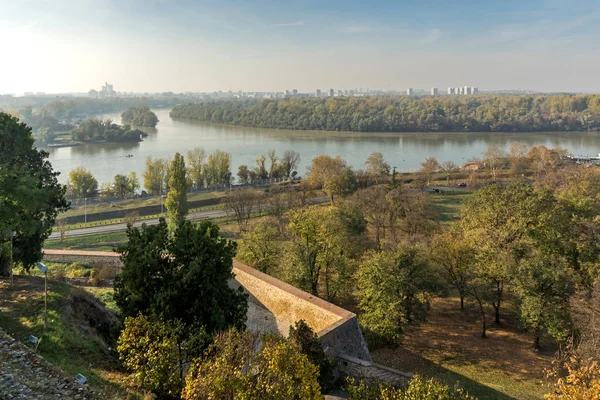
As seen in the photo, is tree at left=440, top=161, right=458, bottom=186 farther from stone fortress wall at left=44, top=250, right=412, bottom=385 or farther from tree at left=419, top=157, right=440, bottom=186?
stone fortress wall at left=44, top=250, right=412, bottom=385

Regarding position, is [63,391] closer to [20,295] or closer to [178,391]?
[178,391]

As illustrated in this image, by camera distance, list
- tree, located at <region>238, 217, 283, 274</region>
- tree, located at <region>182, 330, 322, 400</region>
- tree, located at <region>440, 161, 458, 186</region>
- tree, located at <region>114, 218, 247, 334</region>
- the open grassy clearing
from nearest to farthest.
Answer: tree, located at <region>182, 330, 322, 400</region> < tree, located at <region>114, 218, 247, 334</region> < tree, located at <region>238, 217, 283, 274</region> < the open grassy clearing < tree, located at <region>440, 161, 458, 186</region>

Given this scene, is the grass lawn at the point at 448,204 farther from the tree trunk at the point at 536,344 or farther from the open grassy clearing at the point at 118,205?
the open grassy clearing at the point at 118,205

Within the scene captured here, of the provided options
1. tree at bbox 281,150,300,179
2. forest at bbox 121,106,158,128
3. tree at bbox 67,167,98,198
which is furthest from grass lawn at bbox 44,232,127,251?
forest at bbox 121,106,158,128

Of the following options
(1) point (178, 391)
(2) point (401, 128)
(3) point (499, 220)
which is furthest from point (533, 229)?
(2) point (401, 128)

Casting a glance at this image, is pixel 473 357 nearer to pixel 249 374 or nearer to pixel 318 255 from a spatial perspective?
pixel 318 255

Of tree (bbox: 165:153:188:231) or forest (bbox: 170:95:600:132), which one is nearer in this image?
tree (bbox: 165:153:188:231)

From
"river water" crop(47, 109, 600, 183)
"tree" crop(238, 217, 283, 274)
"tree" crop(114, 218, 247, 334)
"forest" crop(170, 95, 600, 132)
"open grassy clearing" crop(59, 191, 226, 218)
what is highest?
"forest" crop(170, 95, 600, 132)
